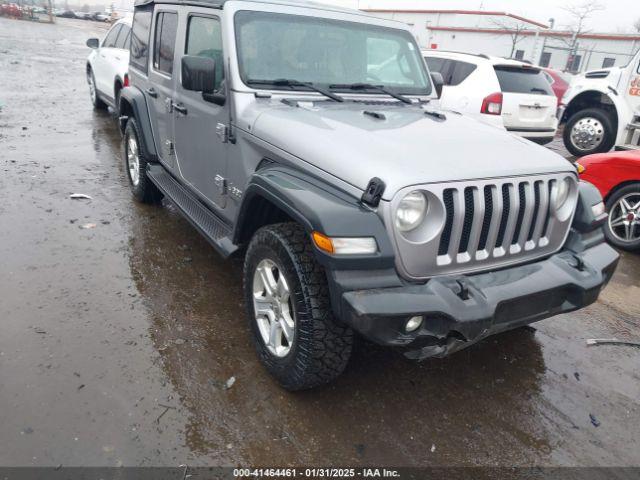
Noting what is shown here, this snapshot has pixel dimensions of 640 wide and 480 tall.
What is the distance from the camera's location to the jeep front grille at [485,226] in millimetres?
2373

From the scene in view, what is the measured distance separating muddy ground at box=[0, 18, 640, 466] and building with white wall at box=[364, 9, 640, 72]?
33700 millimetres

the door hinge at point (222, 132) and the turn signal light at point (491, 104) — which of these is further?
the turn signal light at point (491, 104)

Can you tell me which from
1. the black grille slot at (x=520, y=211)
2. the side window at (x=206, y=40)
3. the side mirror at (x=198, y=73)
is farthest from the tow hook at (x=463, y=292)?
the side window at (x=206, y=40)

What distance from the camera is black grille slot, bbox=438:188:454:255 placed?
7.89ft

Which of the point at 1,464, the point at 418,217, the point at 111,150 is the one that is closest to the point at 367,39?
the point at 418,217

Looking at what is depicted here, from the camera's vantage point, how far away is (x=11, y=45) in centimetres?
2164

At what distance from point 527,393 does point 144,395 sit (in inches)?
88.9

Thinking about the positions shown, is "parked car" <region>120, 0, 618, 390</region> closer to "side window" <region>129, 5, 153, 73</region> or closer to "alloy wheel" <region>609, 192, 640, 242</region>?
"side window" <region>129, 5, 153, 73</region>

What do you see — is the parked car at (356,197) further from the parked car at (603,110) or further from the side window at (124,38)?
the parked car at (603,110)

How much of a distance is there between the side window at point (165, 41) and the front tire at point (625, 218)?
464 centimetres

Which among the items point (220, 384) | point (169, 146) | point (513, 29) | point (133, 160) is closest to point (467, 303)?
point (220, 384)

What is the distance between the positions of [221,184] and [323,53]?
1.20 metres

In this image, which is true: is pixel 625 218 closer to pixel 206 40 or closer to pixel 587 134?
pixel 206 40

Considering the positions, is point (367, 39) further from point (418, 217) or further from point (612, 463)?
point (612, 463)
